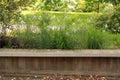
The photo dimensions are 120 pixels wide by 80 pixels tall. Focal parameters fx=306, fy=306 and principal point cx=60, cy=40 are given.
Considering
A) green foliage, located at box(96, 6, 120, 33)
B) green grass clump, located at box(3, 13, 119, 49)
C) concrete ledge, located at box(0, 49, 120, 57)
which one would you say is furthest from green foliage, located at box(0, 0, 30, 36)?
green foliage, located at box(96, 6, 120, 33)

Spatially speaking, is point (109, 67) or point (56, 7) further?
point (56, 7)

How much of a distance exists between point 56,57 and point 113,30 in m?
2.09

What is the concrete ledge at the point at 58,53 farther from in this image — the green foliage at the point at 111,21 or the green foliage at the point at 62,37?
the green foliage at the point at 111,21

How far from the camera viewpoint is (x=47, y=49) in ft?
19.1

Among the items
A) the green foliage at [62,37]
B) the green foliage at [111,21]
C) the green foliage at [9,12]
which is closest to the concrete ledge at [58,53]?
the green foliage at [62,37]

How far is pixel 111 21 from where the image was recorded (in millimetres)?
6867

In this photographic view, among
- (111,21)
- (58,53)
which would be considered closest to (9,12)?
(58,53)

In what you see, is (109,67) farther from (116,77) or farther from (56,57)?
(56,57)

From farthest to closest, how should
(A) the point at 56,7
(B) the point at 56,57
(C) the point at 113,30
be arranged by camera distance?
(A) the point at 56,7, (C) the point at 113,30, (B) the point at 56,57

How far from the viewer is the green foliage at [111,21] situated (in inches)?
270

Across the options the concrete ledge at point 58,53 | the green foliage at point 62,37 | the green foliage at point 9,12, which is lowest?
the concrete ledge at point 58,53

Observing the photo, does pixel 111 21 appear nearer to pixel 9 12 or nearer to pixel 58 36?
pixel 58 36

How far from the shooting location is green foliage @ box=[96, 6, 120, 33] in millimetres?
6855

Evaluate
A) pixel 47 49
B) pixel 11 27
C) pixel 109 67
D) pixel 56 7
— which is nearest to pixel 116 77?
pixel 109 67
